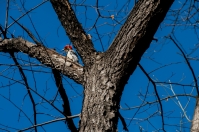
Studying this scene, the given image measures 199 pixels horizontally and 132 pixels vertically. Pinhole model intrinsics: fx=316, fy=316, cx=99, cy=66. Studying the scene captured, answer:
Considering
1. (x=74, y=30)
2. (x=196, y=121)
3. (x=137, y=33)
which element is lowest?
(x=196, y=121)

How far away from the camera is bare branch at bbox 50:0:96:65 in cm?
178

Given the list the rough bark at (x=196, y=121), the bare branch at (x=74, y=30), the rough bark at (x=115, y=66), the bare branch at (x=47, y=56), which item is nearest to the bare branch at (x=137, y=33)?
the rough bark at (x=115, y=66)

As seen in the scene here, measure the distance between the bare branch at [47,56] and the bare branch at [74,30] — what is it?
0.53 ft

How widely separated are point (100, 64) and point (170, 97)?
88 centimetres

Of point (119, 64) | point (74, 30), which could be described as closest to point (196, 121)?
point (119, 64)

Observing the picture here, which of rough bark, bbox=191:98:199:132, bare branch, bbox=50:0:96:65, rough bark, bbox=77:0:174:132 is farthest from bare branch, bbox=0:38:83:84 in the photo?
rough bark, bbox=191:98:199:132

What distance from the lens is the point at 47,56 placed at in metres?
2.11

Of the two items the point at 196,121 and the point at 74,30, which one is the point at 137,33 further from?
the point at 196,121

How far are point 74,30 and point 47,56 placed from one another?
37 centimetres

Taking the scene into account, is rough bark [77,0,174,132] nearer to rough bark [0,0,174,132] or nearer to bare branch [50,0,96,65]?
rough bark [0,0,174,132]

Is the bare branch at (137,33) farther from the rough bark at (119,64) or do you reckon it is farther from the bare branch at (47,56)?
the bare branch at (47,56)

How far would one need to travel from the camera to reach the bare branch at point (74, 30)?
1.78m

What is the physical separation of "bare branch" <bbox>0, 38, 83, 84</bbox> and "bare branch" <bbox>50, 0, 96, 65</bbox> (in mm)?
161

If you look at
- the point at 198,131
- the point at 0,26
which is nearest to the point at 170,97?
the point at 198,131
